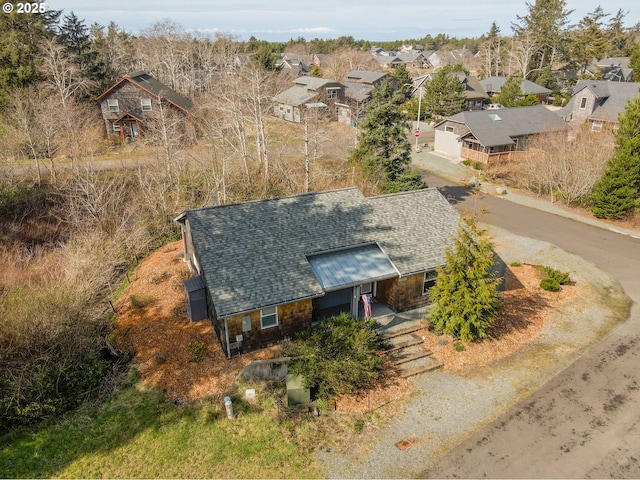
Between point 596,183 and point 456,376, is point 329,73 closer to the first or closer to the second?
point 596,183

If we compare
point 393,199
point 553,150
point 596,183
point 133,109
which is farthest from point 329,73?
point 393,199

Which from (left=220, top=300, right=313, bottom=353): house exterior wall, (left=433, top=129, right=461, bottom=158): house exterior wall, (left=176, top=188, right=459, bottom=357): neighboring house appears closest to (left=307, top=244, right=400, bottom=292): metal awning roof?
(left=176, top=188, right=459, bottom=357): neighboring house

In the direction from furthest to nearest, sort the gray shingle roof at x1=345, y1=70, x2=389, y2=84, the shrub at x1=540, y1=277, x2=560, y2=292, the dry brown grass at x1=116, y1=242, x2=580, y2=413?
the gray shingle roof at x1=345, y1=70, x2=389, y2=84
the shrub at x1=540, y1=277, x2=560, y2=292
the dry brown grass at x1=116, y1=242, x2=580, y2=413

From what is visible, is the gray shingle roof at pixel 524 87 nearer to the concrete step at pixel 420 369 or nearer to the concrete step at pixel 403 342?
the concrete step at pixel 403 342

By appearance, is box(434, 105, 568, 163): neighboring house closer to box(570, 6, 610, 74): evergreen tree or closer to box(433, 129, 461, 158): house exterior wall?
box(433, 129, 461, 158): house exterior wall

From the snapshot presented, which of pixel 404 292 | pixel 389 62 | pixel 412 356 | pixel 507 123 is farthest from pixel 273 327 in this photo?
pixel 389 62

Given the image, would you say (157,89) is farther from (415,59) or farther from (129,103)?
(415,59)

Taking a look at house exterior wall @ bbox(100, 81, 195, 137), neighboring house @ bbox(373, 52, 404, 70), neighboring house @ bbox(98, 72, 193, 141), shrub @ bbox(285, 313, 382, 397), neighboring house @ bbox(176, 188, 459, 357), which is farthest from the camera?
neighboring house @ bbox(373, 52, 404, 70)
